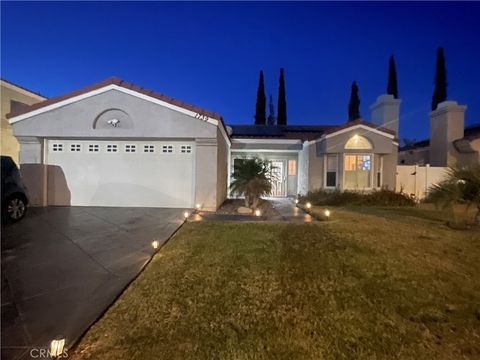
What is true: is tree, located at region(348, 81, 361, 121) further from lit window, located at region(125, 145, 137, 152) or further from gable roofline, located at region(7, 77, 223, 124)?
lit window, located at region(125, 145, 137, 152)

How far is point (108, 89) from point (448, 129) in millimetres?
19936

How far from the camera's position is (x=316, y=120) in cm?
10762

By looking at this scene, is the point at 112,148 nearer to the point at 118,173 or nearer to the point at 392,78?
the point at 118,173

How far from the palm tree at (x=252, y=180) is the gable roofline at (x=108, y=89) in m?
2.26

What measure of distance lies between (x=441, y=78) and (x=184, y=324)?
3485cm

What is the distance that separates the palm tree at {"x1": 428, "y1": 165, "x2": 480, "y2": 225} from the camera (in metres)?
8.01

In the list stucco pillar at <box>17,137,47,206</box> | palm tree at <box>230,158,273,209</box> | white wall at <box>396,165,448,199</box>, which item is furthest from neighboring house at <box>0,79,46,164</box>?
white wall at <box>396,165,448,199</box>

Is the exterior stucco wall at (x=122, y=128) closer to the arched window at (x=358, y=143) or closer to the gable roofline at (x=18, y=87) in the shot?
the gable roofline at (x=18, y=87)

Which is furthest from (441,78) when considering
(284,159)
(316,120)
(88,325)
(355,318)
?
(316,120)

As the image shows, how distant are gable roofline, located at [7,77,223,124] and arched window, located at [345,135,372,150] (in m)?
7.97

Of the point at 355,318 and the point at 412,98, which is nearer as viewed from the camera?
the point at 355,318

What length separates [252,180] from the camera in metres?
11.0

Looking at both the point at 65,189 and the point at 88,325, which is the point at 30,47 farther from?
the point at 88,325

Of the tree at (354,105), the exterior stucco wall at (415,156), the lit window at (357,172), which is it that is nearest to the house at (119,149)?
the lit window at (357,172)
